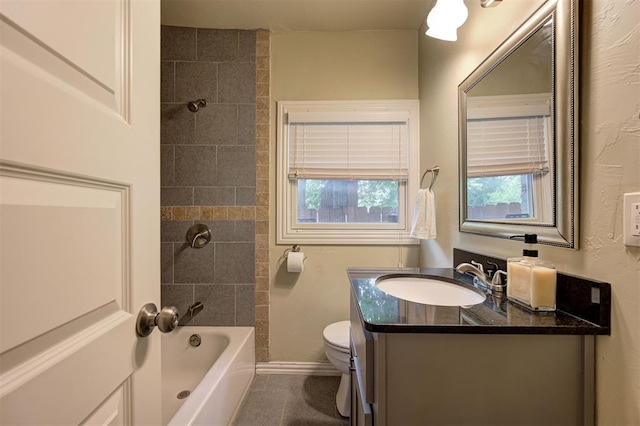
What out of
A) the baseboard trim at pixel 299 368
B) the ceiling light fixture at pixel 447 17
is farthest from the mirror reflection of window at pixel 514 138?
the baseboard trim at pixel 299 368

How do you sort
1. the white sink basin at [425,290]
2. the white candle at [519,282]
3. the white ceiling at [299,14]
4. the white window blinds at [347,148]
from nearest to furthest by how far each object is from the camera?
the white candle at [519,282], the white sink basin at [425,290], the white ceiling at [299,14], the white window blinds at [347,148]

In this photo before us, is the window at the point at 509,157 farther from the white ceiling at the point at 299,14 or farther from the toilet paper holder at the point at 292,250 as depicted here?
the toilet paper holder at the point at 292,250

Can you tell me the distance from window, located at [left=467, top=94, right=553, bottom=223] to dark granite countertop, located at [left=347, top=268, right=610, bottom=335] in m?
0.30

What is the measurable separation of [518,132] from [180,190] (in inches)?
78.0

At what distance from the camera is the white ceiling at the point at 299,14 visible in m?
1.71

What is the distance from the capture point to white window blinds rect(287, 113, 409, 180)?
1961 mm

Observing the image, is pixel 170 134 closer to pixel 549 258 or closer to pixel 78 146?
pixel 78 146

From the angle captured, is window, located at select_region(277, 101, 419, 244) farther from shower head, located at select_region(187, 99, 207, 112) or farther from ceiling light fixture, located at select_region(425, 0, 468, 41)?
ceiling light fixture, located at select_region(425, 0, 468, 41)

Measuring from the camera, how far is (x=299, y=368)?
76.0 inches

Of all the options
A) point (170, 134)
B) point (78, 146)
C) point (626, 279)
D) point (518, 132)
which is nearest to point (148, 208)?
point (78, 146)

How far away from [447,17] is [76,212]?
4.89 feet

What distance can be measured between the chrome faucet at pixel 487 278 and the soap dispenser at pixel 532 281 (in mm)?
85

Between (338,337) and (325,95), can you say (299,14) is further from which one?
(338,337)

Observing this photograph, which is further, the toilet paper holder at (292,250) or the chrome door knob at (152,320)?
the toilet paper holder at (292,250)
